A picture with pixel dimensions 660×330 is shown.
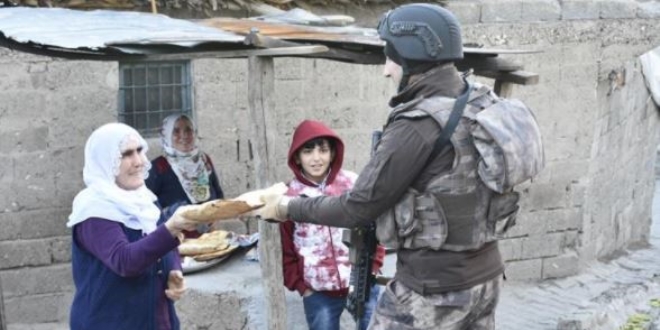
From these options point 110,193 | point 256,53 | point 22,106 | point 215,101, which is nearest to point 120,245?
point 110,193

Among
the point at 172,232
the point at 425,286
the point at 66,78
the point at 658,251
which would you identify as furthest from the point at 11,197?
the point at 658,251

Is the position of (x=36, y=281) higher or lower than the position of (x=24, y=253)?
lower

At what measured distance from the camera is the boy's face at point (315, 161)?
579 cm

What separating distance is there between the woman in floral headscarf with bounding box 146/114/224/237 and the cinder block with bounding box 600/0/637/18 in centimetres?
372

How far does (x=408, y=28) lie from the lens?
408cm

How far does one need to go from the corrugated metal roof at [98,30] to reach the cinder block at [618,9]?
427 cm

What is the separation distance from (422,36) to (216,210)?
0.95 meters

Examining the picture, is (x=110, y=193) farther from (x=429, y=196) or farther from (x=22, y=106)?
(x=22, y=106)

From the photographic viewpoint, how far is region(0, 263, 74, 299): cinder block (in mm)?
7266

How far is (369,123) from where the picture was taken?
827 centimetres

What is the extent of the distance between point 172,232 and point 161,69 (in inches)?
138

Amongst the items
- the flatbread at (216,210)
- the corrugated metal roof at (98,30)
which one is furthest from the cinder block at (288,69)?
the flatbread at (216,210)

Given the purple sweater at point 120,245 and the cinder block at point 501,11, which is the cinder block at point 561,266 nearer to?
the cinder block at point 501,11

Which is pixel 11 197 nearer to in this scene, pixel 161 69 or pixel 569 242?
pixel 161 69
